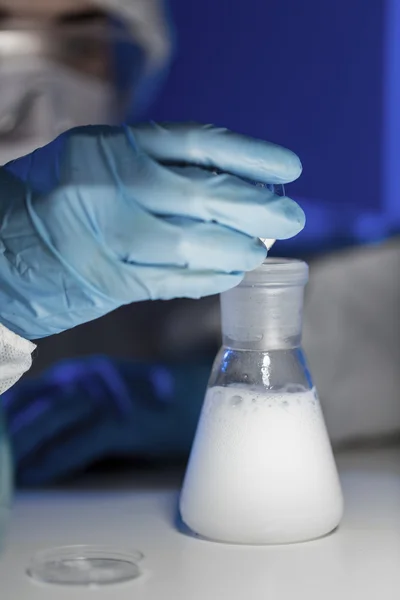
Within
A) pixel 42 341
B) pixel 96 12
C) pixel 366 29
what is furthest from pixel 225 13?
pixel 42 341

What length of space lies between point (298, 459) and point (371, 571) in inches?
5.5

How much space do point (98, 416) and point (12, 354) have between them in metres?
0.46

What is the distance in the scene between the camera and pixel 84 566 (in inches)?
38.4

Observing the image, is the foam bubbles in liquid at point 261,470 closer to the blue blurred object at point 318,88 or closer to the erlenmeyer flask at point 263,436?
the erlenmeyer flask at point 263,436

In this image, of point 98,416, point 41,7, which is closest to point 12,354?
point 98,416

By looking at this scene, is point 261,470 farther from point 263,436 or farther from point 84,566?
point 84,566

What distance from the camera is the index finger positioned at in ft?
2.88

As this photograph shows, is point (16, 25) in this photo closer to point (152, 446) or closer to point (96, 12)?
point (96, 12)

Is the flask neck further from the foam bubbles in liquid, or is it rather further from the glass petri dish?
the glass petri dish

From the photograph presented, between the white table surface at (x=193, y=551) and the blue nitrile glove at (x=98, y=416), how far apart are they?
3.9 inches

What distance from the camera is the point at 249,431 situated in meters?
0.98

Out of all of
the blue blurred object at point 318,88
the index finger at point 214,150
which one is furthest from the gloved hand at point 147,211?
the blue blurred object at point 318,88

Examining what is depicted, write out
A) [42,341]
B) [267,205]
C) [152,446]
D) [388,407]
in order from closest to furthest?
1. [267,205]
2. [152,446]
3. [388,407]
4. [42,341]

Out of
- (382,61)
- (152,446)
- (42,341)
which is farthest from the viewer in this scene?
(382,61)
